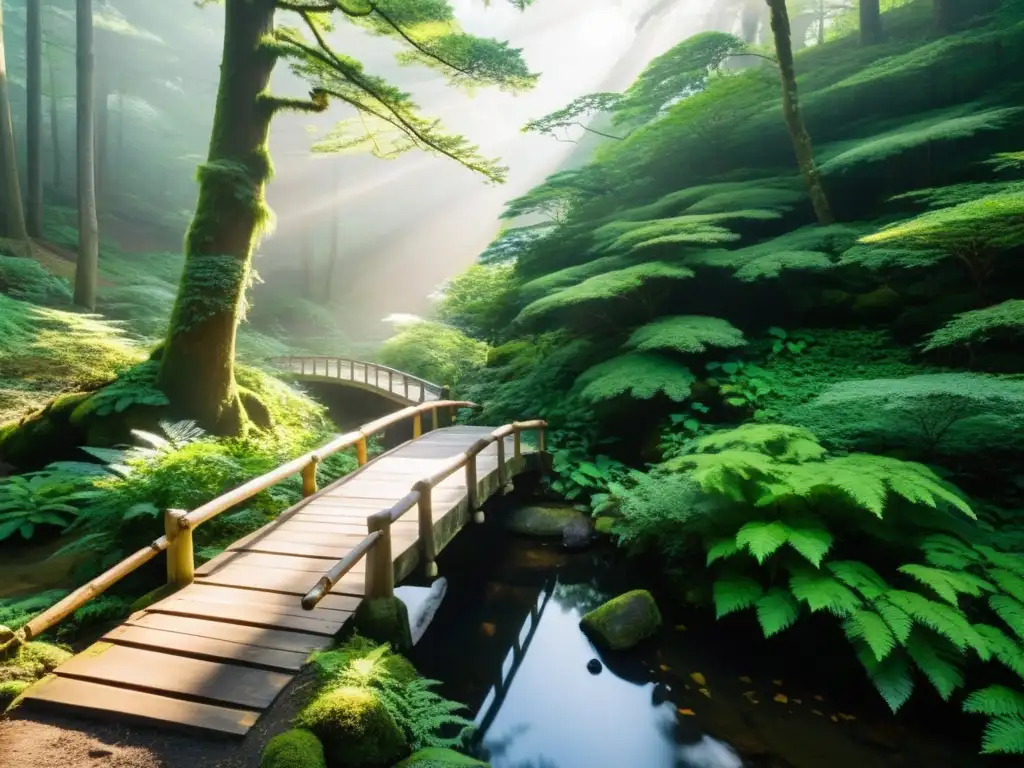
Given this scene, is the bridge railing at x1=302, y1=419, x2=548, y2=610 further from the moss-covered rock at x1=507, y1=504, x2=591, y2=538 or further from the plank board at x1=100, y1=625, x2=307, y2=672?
the moss-covered rock at x1=507, y1=504, x2=591, y2=538

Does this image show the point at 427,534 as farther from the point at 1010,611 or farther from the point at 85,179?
the point at 85,179

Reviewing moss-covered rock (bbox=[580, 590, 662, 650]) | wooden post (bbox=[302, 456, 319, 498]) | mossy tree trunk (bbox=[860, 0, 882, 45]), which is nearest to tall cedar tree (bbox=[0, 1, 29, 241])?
wooden post (bbox=[302, 456, 319, 498])

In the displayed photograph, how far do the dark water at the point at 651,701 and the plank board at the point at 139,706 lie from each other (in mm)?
2208

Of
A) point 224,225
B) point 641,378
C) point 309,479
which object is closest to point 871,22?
point 641,378

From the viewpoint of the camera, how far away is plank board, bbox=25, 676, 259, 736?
3.05 meters

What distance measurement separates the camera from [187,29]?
35.0m

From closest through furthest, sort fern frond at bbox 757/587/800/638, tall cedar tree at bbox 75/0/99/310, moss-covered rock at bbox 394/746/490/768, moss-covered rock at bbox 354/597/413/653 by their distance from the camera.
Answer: moss-covered rock at bbox 394/746/490/768 → moss-covered rock at bbox 354/597/413/653 → fern frond at bbox 757/587/800/638 → tall cedar tree at bbox 75/0/99/310

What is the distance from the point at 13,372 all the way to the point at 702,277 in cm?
1293

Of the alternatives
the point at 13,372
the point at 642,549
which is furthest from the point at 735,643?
the point at 13,372

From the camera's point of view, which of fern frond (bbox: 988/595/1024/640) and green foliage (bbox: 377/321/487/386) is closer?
fern frond (bbox: 988/595/1024/640)

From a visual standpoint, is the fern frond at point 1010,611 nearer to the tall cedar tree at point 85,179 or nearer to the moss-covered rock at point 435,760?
the moss-covered rock at point 435,760

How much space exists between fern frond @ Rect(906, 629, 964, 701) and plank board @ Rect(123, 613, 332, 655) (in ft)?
14.6

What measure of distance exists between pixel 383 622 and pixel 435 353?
1460 centimetres

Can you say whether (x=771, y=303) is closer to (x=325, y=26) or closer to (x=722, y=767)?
(x=722, y=767)
